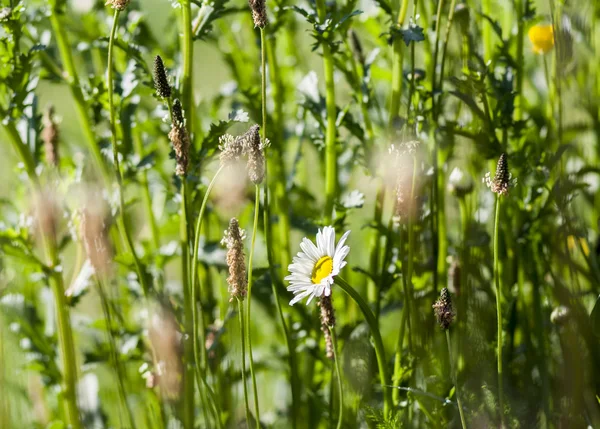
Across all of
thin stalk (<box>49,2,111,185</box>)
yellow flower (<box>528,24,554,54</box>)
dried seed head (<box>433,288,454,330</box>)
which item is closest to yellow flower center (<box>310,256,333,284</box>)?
dried seed head (<box>433,288,454,330</box>)

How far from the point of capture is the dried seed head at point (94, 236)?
954mm

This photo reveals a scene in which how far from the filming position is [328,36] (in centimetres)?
106

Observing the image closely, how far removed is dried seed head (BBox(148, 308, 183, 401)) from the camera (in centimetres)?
106

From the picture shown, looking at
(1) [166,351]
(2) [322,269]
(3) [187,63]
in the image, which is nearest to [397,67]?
(3) [187,63]

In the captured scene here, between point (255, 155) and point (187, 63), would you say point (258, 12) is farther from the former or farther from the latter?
point (187, 63)

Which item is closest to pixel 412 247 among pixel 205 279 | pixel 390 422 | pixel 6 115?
pixel 390 422

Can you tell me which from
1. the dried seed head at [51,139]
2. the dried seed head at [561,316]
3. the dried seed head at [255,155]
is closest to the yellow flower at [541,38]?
the dried seed head at [561,316]

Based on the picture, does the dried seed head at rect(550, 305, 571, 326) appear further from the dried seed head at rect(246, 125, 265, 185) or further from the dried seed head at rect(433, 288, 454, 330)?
the dried seed head at rect(246, 125, 265, 185)

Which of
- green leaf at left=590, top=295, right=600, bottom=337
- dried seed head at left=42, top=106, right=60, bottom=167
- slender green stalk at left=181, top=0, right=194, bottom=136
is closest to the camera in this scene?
green leaf at left=590, top=295, right=600, bottom=337

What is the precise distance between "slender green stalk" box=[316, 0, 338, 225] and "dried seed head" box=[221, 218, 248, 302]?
35 cm

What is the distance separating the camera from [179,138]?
0.84 metres

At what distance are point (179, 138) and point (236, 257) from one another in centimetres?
16

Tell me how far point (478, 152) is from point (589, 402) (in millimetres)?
393

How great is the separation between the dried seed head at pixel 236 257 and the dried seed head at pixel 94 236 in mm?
251
